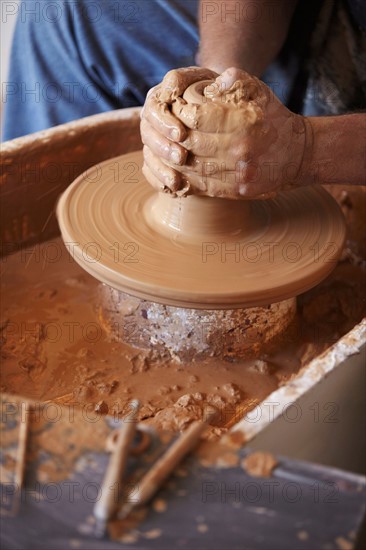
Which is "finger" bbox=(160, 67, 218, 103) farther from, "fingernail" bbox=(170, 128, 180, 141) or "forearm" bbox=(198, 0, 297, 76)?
"forearm" bbox=(198, 0, 297, 76)

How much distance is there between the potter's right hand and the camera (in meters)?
1.36

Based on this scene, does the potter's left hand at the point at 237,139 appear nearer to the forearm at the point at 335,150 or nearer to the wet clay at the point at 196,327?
the forearm at the point at 335,150

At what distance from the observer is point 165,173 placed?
140 cm

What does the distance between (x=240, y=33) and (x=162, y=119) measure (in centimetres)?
74

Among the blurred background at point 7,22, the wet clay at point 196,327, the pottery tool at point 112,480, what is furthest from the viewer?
the blurred background at point 7,22

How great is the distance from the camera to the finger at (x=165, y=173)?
55.0 inches

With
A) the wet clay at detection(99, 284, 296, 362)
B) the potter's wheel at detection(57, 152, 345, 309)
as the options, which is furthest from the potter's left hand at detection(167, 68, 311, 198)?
the wet clay at detection(99, 284, 296, 362)

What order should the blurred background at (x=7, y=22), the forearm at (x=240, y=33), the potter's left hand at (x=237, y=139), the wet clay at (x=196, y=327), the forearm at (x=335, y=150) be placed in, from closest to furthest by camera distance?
the potter's left hand at (x=237, y=139)
the forearm at (x=335, y=150)
the wet clay at (x=196, y=327)
the forearm at (x=240, y=33)
the blurred background at (x=7, y=22)

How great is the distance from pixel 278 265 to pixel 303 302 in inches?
15.5

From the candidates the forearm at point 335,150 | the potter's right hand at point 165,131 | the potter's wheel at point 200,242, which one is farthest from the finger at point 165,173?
the forearm at point 335,150

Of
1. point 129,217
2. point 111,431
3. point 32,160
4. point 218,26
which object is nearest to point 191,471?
point 111,431

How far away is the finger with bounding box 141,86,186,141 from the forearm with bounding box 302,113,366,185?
0.30 m

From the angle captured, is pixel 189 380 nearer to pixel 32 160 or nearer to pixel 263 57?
pixel 32 160

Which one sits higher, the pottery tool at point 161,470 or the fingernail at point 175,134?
the fingernail at point 175,134
